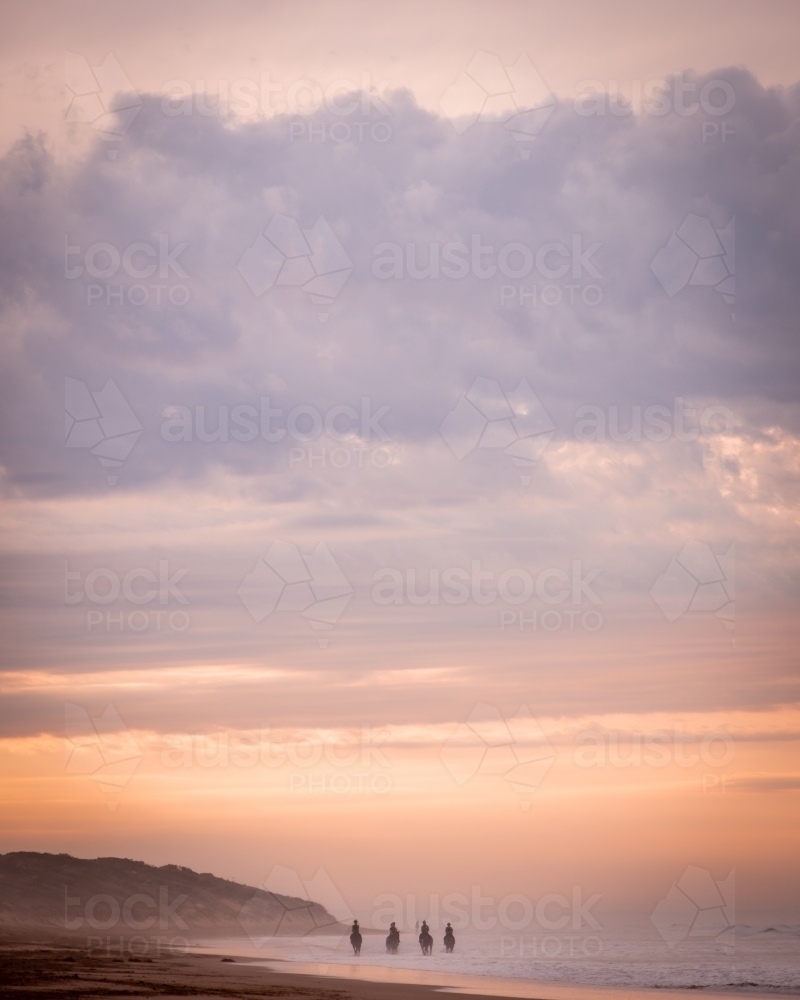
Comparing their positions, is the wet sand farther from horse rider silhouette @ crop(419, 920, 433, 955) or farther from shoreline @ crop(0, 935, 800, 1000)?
horse rider silhouette @ crop(419, 920, 433, 955)

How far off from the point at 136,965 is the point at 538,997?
14.2 metres

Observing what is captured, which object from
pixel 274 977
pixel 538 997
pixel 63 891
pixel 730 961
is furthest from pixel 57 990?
pixel 63 891

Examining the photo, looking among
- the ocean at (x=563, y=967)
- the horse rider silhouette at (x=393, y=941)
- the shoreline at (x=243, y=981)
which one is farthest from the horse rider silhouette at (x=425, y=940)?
the shoreline at (x=243, y=981)

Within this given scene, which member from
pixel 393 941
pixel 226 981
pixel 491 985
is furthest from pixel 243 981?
pixel 393 941

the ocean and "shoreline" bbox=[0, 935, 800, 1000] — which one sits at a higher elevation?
"shoreline" bbox=[0, 935, 800, 1000]

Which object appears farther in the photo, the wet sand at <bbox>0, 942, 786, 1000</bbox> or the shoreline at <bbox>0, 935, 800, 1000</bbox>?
the shoreline at <bbox>0, 935, 800, 1000</bbox>

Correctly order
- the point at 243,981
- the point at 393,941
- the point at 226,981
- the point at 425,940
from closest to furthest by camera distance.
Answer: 1. the point at 226,981
2. the point at 243,981
3. the point at 425,940
4. the point at 393,941

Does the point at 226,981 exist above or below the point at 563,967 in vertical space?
above

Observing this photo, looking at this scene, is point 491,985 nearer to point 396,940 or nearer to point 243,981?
point 243,981

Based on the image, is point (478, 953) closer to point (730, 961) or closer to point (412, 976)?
point (730, 961)

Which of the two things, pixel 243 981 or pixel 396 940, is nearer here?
pixel 243 981

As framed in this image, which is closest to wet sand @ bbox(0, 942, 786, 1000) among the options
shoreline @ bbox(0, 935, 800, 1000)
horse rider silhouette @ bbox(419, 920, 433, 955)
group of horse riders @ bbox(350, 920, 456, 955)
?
shoreline @ bbox(0, 935, 800, 1000)

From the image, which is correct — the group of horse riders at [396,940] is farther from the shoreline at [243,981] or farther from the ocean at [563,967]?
the shoreline at [243,981]

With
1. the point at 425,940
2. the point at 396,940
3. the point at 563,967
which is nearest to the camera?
the point at 563,967
